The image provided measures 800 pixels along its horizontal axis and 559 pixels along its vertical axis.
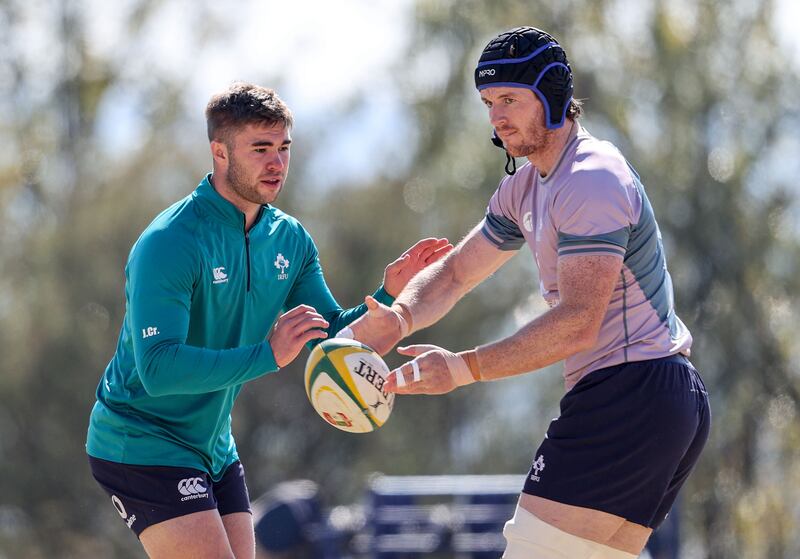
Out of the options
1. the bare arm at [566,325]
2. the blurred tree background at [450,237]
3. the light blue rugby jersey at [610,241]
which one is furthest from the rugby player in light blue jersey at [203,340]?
the blurred tree background at [450,237]

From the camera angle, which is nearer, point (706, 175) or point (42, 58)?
point (706, 175)

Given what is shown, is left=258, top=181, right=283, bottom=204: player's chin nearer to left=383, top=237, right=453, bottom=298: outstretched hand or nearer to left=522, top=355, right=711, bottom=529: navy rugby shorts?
left=383, top=237, right=453, bottom=298: outstretched hand

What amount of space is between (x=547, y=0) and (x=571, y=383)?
16.2 metres

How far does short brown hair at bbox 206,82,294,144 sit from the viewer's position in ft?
17.5

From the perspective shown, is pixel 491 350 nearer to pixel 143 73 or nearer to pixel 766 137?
pixel 766 137

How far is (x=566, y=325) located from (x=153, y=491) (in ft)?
5.68

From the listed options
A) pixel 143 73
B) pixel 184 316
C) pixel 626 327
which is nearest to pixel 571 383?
pixel 626 327

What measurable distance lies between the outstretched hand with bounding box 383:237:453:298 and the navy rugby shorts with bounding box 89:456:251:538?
1260 mm

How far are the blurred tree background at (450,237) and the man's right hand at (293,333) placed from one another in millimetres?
13907

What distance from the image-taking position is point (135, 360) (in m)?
5.03

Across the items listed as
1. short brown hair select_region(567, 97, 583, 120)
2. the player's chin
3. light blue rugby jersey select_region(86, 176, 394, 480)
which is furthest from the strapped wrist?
the player's chin

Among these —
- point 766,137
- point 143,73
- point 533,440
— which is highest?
point 143,73

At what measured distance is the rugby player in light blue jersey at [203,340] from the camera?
4969mm

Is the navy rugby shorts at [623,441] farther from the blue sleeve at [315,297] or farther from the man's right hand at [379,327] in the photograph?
the blue sleeve at [315,297]
